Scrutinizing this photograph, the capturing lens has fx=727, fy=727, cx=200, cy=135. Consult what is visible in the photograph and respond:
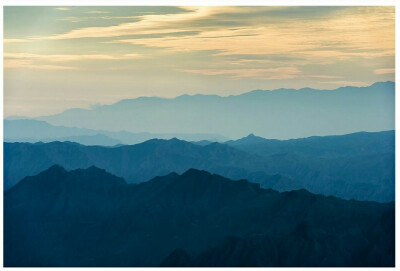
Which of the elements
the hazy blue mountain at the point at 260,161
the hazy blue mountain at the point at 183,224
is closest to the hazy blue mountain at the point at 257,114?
the hazy blue mountain at the point at 260,161

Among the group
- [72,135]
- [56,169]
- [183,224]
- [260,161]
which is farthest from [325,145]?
[72,135]

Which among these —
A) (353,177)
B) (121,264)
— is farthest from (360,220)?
(353,177)

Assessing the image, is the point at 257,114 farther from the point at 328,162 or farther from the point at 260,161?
the point at 328,162

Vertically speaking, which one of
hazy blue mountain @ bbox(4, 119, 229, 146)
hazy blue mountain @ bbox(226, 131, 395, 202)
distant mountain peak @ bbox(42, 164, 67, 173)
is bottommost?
hazy blue mountain @ bbox(226, 131, 395, 202)

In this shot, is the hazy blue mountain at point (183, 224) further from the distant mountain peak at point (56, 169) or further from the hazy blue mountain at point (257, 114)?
the hazy blue mountain at point (257, 114)

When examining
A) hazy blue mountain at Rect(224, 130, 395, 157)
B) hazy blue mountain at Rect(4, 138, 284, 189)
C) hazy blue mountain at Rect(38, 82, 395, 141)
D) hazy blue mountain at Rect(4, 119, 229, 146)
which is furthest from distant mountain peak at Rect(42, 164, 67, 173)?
hazy blue mountain at Rect(224, 130, 395, 157)

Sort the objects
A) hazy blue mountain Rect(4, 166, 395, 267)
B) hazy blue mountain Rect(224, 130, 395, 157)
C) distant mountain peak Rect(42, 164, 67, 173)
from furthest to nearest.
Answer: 1. distant mountain peak Rect(42, 164, 67, 173)
2. hazy blue mountain Rect(224, 130, 395, 157)
3. hazy blue mountain Rect(4, 166, 395, 267)

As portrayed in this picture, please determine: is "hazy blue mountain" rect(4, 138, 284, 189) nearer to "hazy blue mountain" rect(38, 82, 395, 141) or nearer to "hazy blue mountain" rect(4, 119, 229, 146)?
"hazy blue mountain" rect(4, 119, 229, 146)

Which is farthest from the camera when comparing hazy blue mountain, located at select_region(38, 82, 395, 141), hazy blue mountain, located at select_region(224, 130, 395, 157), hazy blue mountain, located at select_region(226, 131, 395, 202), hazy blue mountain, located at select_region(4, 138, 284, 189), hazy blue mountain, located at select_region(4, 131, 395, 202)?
hazy blue mountain, located at select_region(226, 131, 395, 202)
